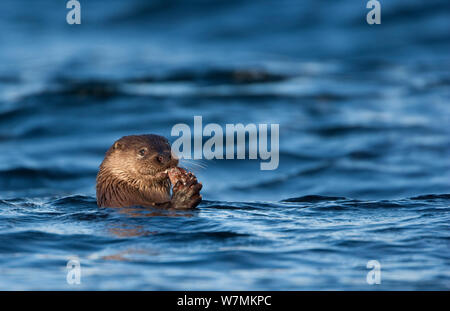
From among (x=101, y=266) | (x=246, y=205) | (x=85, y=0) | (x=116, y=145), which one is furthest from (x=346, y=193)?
(x=85, y=0)

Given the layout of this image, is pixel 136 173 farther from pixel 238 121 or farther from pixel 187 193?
pixel 238 121

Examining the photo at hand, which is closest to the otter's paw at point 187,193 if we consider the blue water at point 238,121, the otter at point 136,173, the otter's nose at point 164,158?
the blue water at point 238,121

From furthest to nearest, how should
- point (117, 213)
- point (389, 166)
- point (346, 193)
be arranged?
point (389, 166) < point (346, 193) < point (117, 213)

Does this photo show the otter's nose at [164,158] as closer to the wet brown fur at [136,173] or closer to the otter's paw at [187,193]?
the wet brown fur at [136,173]

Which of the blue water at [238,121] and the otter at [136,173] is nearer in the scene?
the blue water at [238,121]

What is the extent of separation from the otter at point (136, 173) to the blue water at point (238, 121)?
31 cm

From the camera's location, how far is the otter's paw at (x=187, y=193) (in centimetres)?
708

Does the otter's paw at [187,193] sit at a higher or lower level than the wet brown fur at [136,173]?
lower

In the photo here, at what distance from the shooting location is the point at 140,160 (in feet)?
25.5

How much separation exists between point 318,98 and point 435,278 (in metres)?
11.9

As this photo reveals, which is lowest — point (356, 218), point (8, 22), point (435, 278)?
point (435, 278)

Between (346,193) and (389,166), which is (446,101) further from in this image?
(346,193)

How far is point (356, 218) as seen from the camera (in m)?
7.40

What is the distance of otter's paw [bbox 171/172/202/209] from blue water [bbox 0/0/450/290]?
0.36 feet
